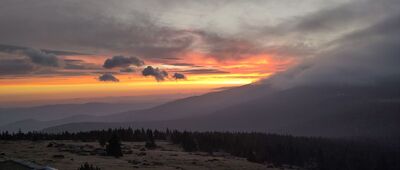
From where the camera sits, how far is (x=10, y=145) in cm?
9150

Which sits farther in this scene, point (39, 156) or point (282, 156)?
point (282, 156)

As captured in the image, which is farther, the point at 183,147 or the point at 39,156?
the point at 183,147

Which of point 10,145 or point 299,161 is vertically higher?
point 10,145

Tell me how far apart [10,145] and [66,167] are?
36.5 m

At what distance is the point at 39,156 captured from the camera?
240ft

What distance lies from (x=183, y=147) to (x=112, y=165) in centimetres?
7527

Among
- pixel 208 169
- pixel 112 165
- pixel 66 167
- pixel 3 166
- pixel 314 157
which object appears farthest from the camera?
pixel 314 157

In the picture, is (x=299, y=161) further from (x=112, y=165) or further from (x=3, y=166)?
(x=3, y=166)

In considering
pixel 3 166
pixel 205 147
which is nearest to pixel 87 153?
pixel 3 166

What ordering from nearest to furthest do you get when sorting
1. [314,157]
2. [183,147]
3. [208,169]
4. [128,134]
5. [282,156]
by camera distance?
[208,169], [183,147], [128,134], [282,156], [314,157]

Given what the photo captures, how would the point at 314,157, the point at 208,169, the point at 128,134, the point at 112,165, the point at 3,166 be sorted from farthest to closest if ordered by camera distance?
the point at 314,157 < the point at 128,134 < the point at 208,169 < the point at 112,165 < the point at 3,166

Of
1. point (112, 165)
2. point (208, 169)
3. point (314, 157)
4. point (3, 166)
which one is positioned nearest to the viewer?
point (3, 166)

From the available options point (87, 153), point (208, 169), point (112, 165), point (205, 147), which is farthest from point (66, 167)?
point (205, 147)

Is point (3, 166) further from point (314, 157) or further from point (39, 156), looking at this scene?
point (314, 157)
